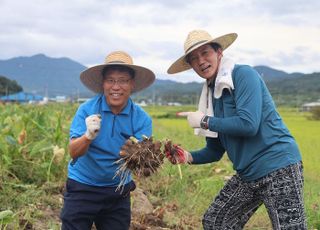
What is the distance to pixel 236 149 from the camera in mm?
2930

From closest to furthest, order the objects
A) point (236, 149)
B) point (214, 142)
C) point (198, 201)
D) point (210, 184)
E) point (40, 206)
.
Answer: point (236, 149)
point (214, 142)
point (40, 206)
point (198, 201)
point (210, 184)

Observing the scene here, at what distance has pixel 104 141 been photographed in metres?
2.95

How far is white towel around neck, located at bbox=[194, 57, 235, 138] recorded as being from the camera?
110 inches

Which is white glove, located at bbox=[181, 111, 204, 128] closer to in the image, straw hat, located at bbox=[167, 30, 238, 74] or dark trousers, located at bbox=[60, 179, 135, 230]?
straw hat, located at bbox=[167, 30, 238, 74]

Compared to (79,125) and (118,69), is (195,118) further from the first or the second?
(79,125)

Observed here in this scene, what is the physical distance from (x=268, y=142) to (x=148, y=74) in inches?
32.3

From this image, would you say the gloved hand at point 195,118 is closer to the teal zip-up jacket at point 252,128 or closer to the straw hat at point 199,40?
the teal zip-up jacket at point 252,128

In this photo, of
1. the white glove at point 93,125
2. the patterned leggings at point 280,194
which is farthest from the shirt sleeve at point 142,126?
the patterned leggings at point 280,194

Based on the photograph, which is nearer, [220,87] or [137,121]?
[220,87]

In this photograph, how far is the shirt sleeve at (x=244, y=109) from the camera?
2697 mm

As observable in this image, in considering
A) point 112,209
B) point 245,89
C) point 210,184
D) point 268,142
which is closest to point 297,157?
point 268,142

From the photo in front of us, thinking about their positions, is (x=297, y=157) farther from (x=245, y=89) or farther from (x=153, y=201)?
(x=153, y=201)

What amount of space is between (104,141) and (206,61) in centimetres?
74

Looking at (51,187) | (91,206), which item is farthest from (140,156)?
(51,187)
